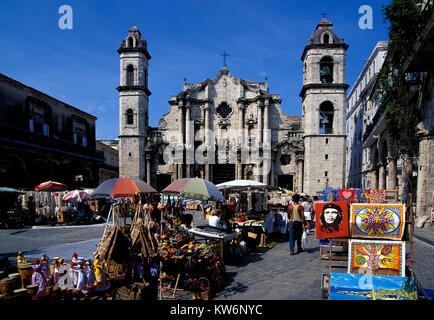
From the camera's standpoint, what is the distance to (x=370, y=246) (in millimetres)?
4672

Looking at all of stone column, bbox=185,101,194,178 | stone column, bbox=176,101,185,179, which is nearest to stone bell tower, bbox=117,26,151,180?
stone column, bbox=176,101,185,179

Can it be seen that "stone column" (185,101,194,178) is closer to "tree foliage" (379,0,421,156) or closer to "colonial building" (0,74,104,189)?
"colonial building" (0,74,104,189)

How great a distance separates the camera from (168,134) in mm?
30562

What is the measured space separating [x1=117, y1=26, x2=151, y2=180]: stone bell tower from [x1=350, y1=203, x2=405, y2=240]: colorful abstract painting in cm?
2597

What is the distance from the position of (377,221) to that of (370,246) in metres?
0.53

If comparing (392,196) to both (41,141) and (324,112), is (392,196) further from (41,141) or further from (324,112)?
(41,141)

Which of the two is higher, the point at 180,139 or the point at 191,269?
the point at 180,139

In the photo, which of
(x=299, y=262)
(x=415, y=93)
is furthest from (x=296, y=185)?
(x=299, y=262)

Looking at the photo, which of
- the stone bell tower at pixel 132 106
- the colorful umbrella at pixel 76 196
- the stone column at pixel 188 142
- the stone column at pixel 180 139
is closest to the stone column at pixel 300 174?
the stone column at pixel 188 142

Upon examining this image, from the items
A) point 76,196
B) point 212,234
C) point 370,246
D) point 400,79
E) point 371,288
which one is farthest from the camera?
point 76,196

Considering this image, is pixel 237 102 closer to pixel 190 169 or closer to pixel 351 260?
pixel 190 169

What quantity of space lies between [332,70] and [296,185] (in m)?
12.8

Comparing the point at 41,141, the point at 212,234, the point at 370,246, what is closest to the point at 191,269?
the point at 212,234
